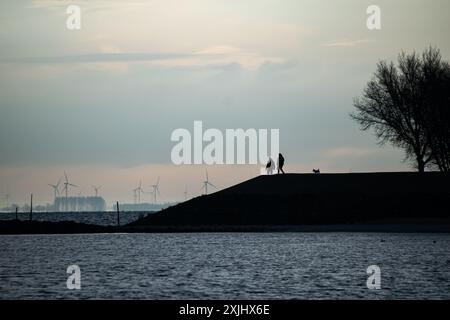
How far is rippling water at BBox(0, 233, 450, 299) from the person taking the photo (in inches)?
1924

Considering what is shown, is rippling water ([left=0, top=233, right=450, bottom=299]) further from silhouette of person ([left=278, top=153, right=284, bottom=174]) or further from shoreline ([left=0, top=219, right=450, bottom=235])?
silhouette of person ([left=278, top=153, right=284, bottom=174])

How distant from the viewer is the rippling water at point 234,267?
1924 inches

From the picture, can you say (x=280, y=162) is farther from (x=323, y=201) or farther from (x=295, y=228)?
(x=295, y=228)

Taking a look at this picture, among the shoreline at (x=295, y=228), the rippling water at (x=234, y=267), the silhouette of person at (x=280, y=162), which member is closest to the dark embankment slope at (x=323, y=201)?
the shoreline at (x=295, y=228)

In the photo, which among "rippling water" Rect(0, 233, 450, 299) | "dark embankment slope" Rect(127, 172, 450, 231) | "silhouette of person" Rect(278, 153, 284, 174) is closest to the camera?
"rippling water" Rect(0, 233, 450, 299)

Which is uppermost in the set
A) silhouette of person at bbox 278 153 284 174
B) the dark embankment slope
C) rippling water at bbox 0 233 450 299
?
silhouette of person at bbox 278 153 284 174

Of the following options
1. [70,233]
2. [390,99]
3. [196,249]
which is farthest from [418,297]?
[70,233]

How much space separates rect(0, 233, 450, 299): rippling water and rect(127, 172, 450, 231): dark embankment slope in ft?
28.6

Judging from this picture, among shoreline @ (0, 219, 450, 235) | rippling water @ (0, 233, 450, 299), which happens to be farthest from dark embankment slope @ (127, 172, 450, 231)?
rippling water @ (0, 233, 450, 299)

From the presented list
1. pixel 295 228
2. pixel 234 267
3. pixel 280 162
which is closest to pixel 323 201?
pixel 295 228

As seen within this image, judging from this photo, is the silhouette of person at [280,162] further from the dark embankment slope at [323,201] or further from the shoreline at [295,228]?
the shoreline at [295,228]
